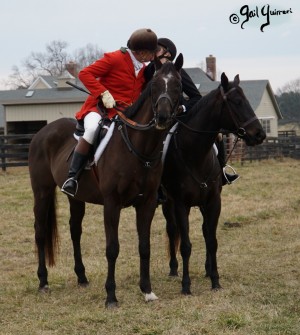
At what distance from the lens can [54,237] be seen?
24.3 ft

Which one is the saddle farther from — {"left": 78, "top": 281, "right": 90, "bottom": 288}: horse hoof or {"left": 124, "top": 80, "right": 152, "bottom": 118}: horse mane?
{"left": 78, "top": 281, "right": 90, "bottom": 288}: horse hoof

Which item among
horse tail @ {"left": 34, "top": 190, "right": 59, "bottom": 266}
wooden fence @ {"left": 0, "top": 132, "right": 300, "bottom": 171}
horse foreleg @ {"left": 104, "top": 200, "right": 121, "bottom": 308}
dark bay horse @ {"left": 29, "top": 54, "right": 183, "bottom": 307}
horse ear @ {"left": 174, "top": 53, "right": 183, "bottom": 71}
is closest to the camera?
dark bay horse @ {"left": 29, "top": 54, "right": 183, "bottom": 307}

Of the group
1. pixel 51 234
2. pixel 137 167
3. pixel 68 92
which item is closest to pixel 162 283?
pixel 51 234

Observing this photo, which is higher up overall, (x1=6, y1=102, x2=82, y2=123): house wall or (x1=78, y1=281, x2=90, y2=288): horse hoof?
(x1=78, y1=281, x2=90, y2=288): horse hoof

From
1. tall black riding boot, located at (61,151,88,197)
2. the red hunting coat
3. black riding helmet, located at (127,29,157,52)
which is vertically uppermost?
black riding helmet, located at (127,29,157,52)

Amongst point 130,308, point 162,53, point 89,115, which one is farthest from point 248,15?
point 130,308

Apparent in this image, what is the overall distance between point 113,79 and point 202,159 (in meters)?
1.31

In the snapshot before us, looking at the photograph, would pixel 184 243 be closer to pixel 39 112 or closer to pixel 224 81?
pixel 224 81

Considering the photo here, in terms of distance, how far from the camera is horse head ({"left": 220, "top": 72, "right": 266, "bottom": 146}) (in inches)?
242

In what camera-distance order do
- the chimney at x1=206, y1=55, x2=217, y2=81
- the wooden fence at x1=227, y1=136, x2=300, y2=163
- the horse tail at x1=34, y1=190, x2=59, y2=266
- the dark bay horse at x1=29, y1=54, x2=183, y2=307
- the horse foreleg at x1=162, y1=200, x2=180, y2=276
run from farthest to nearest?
the chimney at x1=206, y1=55, x2=217, y2=81
the wooden fence at x1=227, y1=136, x2=300, y2=163
the horse foreleg at x1=162, y1=200, x2=180, y2=276
the horse tail at x1=34, y1=190, x2=59, y2=266
the dark bay horse at x1=29, y1=54, x2=183, y2=307

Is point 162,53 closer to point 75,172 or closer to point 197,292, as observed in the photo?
point 75,172

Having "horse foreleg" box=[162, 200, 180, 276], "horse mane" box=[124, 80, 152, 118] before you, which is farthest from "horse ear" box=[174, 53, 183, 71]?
"horse foreleg" box=[162, 200, 180, 276]

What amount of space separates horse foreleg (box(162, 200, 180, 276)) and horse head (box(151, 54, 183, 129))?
2.32 metres

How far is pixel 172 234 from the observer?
7809 millimetres
